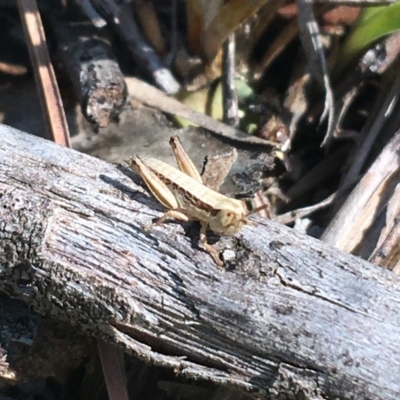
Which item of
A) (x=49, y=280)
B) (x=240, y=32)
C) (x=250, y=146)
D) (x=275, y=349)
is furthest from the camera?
(x=240, y=32)

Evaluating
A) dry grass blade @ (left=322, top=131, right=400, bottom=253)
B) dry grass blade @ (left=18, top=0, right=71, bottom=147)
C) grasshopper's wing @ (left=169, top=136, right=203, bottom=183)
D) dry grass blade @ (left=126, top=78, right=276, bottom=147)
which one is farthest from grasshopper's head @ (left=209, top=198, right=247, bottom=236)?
dry grass blade @ (left=18, top=0, right=71, bottom=147)

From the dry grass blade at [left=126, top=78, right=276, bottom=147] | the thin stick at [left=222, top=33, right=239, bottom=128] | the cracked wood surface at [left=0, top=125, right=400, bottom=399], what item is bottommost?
the cracked wood surface at [left=0, top=125, right=400, bottom=399]

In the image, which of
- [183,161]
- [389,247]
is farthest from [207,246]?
[389,247]

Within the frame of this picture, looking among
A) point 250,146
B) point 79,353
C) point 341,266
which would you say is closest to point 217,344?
point 341,266

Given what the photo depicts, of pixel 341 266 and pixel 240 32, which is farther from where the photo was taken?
pixel 240 32

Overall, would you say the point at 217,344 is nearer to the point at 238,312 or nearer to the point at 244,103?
the point at 238,312

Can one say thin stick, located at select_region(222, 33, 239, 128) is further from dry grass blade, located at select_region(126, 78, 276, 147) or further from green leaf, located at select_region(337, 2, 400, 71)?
green leaf, located at select_region(337, 2, 400, 71)

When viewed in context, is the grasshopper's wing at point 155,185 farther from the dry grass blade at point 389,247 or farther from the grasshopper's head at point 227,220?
the dry grass blade at point 389,247
